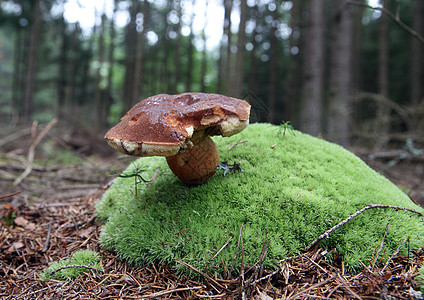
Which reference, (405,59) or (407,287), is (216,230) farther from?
(405,59)

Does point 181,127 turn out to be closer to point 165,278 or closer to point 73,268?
point 165,278

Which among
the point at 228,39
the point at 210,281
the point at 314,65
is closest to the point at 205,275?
the point at 210,281

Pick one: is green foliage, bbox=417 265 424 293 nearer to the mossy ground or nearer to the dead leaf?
the mossy ground

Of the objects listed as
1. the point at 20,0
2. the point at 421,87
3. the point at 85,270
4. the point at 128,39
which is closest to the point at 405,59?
the point at 421,87

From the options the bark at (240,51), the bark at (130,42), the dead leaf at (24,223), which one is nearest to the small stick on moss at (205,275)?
the dead leaf at (24,223)

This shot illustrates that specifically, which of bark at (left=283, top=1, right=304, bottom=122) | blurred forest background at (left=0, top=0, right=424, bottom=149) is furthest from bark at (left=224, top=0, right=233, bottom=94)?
bark at (left=283, top=1, right=304, bottom=122)

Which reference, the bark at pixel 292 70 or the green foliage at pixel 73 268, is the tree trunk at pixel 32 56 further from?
the bark at pixel 292 70
